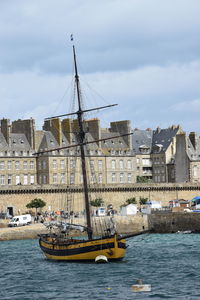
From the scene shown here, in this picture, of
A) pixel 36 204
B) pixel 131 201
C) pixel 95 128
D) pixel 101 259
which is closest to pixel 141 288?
pixel 101 259

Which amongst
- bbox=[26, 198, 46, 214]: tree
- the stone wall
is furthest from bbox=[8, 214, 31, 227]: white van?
bbox=[26, 198, 46, 214]: tree

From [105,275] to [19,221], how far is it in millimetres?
44746

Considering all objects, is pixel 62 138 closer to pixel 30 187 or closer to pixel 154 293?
pixel 30 187

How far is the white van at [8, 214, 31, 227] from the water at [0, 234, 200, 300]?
21736mm

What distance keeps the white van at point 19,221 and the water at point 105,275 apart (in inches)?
856

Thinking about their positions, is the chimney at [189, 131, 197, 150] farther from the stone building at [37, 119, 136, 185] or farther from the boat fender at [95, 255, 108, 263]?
the boat fender at [95, 255, 108, 263]

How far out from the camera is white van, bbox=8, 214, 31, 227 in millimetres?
95562

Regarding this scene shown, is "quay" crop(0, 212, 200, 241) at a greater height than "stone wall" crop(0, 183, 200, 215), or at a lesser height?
lesser

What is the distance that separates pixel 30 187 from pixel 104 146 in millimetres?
21528

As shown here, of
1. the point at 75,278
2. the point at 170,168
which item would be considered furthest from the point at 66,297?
the point at 170,168

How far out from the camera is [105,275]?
5250 centimetres

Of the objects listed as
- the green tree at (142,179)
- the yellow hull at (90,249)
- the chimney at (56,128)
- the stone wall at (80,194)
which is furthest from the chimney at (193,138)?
the yellow hull at (90,249)

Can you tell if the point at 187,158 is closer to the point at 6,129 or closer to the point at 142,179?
the point at 142,179

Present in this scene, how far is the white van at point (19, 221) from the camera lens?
9556cm
